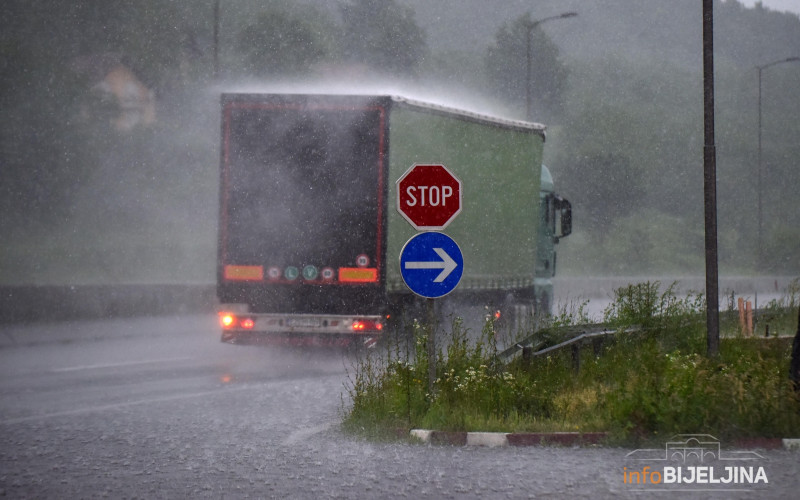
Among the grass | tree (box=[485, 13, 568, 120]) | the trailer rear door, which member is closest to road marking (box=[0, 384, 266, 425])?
the grass

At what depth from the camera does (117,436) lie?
8859 mm

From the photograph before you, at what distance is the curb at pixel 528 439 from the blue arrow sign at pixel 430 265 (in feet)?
4.80

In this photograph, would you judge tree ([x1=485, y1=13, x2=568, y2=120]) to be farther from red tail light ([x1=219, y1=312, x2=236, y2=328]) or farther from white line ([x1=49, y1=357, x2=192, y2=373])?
red tail light ([x1=219, y1=312, x2=236, y2=328])

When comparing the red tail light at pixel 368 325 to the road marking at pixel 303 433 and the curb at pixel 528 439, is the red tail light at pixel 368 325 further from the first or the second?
the curb at pixel 528 439

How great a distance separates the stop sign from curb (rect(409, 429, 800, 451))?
2048mm

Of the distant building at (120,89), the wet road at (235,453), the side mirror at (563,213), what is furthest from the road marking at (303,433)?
the distant building at (120,89)

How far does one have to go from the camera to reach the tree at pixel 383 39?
245 ft

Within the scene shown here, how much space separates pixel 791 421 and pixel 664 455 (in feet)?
4.44

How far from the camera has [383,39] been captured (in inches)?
2975

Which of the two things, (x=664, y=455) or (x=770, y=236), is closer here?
(x=664, y=455)

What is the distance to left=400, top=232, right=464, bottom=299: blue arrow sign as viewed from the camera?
9445mm

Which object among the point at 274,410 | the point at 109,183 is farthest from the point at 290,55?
the point at 274,410

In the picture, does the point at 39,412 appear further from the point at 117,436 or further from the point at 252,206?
the point at 252,206

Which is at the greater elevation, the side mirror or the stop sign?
the side mirror
